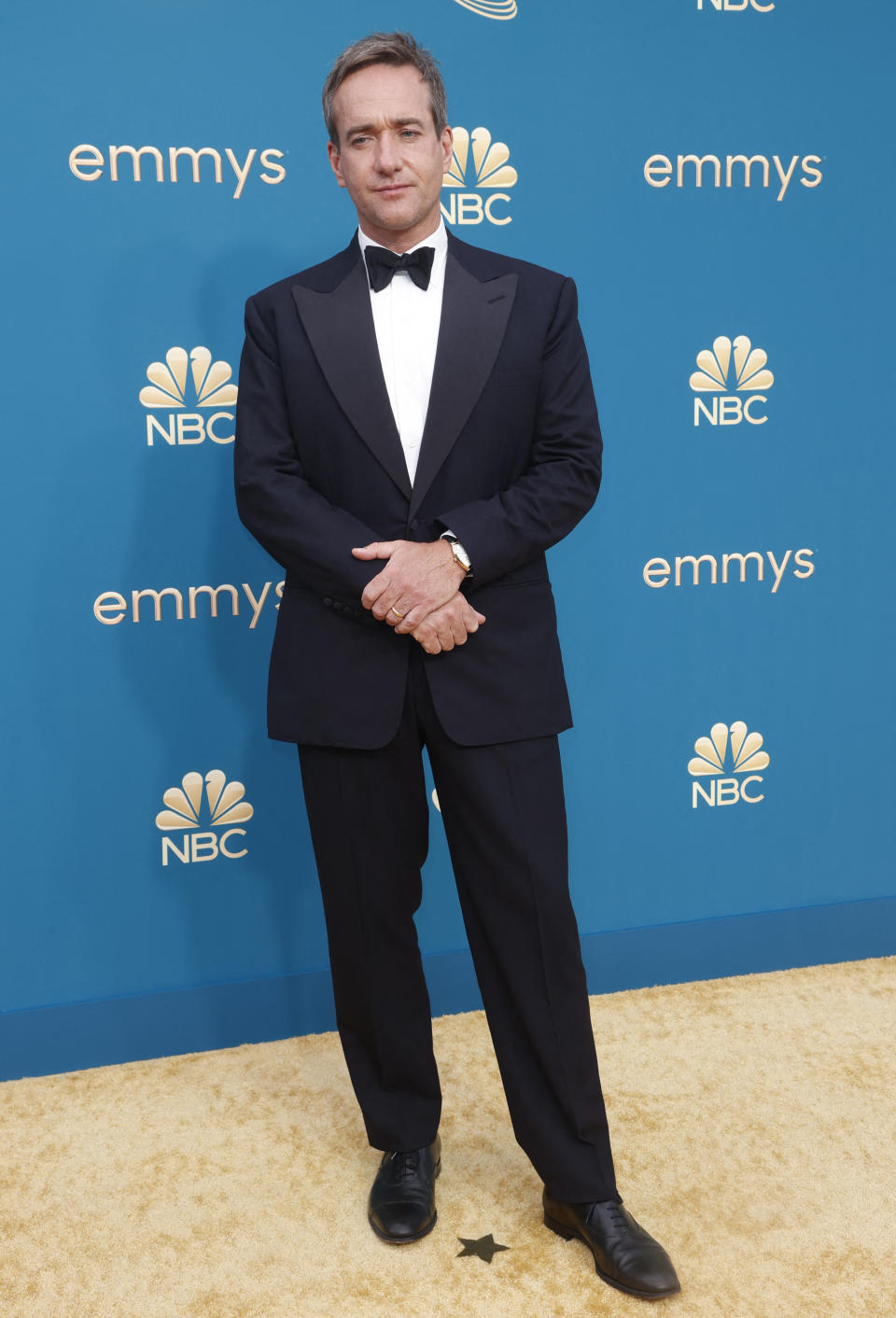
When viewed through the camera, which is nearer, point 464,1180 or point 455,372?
point 455,372

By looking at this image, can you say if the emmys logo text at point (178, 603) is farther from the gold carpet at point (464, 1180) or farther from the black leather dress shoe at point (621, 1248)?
the black leather dress shoe at point (621, 1248)

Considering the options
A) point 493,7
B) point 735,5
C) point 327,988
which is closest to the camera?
point 493,7

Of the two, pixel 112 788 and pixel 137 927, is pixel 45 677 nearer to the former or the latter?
pixel 112 788

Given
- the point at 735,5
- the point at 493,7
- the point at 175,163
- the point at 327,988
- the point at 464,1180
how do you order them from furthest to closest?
the point at 327,988 < the point at 735,5 < the point at 493,7 < the point at 175,163 < the point at 464,1180

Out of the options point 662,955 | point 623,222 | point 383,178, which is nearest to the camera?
point 383,178

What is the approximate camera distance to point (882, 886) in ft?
9.14

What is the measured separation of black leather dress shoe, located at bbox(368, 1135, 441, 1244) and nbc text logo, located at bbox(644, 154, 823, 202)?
1940 mm

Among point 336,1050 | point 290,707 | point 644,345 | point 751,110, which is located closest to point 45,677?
point 290,707

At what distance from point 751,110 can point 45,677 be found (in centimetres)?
187

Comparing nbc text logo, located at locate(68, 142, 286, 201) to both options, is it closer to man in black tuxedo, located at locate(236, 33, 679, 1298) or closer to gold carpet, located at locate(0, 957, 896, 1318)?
man in black tuxedo, located at locate(236, 33, 679, 1298)

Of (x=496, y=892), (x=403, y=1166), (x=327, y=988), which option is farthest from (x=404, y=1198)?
(x=327, y=988)

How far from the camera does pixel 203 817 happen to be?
240cm

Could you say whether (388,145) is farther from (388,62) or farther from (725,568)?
(725,568)

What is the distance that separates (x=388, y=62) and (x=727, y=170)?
1.08 metres
